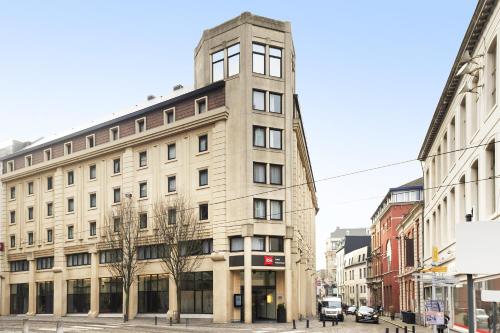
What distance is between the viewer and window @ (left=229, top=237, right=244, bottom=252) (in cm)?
4322

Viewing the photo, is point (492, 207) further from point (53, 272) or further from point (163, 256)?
point (53, 272)

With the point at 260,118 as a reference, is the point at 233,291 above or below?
below

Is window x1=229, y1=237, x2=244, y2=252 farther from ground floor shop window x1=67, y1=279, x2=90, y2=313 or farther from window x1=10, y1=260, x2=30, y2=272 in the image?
window x1=10, y1=260, x2=30, y2=272

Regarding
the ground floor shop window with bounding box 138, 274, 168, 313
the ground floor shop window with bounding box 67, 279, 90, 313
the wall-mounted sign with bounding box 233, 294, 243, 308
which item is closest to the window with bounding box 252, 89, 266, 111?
the wall-mounted sign with bounding box 233, 294, 243, 308

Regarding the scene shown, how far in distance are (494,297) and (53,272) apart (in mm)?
57290

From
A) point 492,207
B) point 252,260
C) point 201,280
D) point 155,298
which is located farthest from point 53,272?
point 492,207

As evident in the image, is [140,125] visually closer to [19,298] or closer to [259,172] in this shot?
[259,172]

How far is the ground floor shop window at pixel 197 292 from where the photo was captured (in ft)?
148

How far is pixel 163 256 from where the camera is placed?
151ft

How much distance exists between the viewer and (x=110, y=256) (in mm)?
50875

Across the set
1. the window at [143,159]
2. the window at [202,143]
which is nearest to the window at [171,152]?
the window at [143,159]

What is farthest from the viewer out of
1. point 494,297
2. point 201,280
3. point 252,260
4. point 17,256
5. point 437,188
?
point 17,256

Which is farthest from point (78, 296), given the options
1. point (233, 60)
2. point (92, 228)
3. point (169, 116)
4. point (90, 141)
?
point (233, 60)

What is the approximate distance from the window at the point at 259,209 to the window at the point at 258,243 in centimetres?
154
